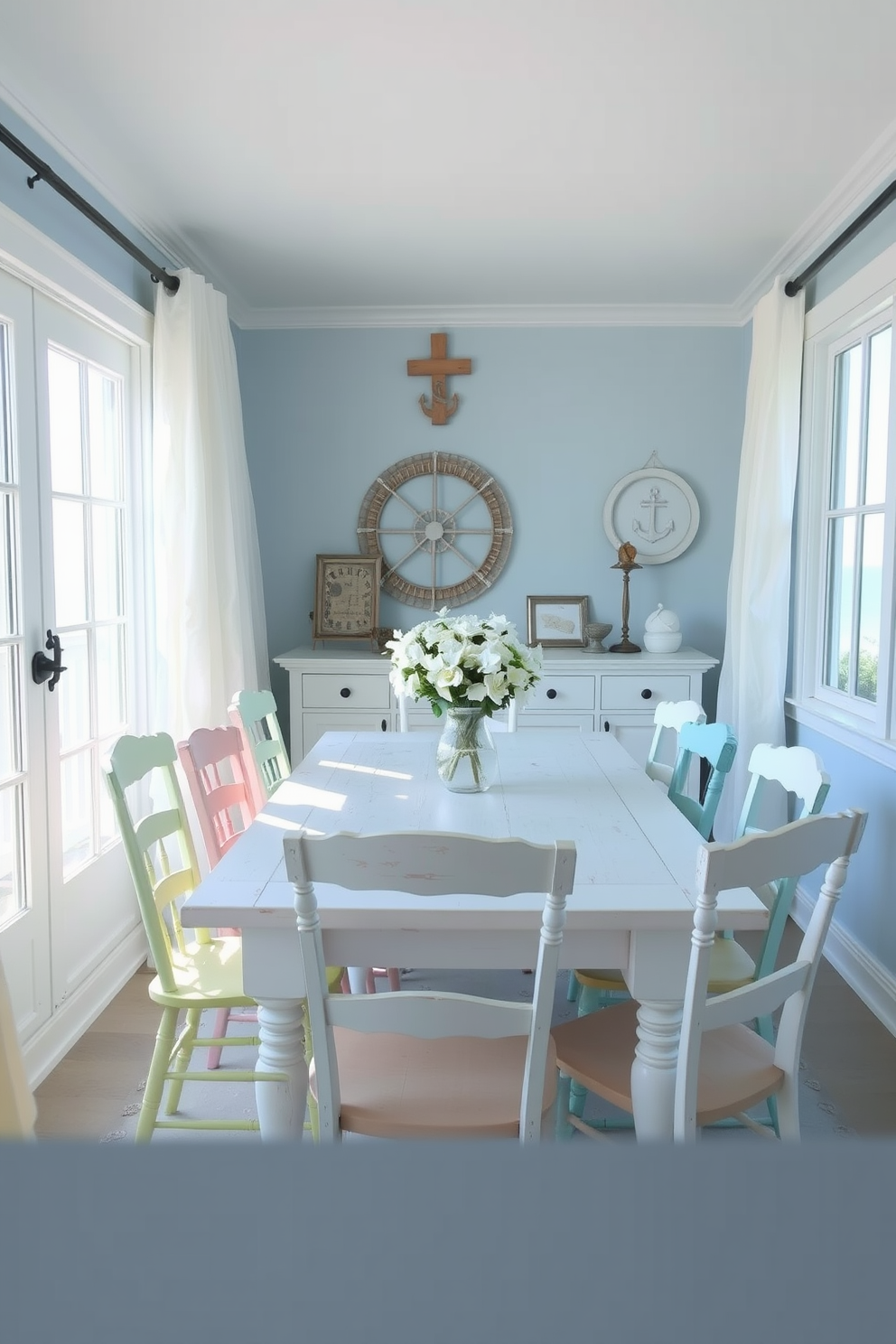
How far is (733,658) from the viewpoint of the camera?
12.6 ft

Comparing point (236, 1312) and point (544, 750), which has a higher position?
point (236, 1312)

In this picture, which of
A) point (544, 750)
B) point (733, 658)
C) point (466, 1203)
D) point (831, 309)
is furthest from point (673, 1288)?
point (733, 658)

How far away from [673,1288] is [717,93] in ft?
9.11

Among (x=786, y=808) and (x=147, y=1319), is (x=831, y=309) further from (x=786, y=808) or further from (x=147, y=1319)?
(x=147, y=1319)

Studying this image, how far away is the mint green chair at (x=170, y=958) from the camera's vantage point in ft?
6.19

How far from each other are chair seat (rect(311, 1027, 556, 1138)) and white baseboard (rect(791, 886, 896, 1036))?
1548mm

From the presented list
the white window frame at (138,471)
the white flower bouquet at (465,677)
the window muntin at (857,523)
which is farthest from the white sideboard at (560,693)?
the white flower bouquet at (465,677)

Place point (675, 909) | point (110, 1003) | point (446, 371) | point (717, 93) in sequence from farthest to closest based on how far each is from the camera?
point (446, 371)
point (110, 1003)
point (717, 93)
point (675, 909)

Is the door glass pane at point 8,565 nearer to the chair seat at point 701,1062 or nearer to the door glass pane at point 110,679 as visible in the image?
the door glass pane at point 110,679

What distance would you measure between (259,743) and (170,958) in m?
0.85

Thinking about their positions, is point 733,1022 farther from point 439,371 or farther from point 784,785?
point 439,371

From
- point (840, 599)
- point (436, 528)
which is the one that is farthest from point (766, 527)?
point (436, 528)

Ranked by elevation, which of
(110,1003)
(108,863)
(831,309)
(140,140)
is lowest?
(110,1003)

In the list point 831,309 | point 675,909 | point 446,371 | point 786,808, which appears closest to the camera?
point 675,909
